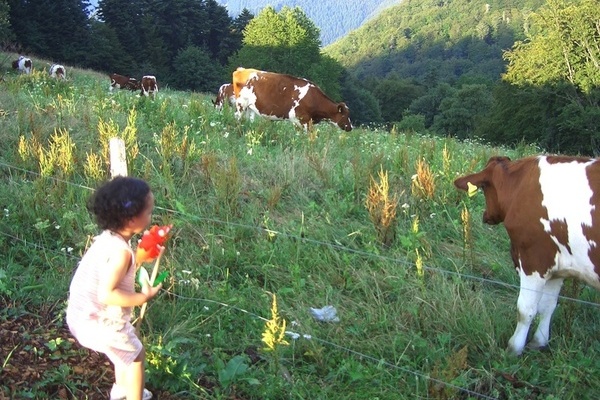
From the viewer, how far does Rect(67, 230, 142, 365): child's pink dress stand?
2.81 meters

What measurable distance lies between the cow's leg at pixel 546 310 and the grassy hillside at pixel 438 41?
81.3 m

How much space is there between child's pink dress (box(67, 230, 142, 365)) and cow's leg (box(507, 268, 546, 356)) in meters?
2.56

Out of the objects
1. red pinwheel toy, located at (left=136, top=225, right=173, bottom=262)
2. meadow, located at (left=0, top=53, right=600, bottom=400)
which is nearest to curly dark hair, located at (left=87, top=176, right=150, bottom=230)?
red pinwheel toy, located at (left=136, top=225, right=173, bottom=262)

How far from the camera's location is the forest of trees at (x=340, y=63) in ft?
101

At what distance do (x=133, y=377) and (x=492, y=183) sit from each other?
297 centimetres

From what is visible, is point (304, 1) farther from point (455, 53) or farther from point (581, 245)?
point (581, 245)

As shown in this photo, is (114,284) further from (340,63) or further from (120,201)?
(340,63)

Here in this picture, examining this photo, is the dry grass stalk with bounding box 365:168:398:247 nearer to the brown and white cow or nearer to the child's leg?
the brown and white cow

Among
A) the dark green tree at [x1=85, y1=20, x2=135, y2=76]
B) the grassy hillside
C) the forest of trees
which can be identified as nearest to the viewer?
the forest of trees

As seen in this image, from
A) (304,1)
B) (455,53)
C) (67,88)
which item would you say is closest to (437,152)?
(67,88)

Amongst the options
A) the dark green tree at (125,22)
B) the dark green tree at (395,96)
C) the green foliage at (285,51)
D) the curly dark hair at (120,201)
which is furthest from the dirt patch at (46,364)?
the dark green tree at (395,96)

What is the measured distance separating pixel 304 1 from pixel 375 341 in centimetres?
19800

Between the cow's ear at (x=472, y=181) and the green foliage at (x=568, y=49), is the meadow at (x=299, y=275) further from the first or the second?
the green foliage at (x=568, y=49)

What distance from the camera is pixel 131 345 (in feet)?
9.62
